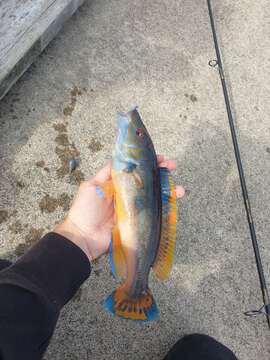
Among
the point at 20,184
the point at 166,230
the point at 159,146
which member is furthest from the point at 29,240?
the point at 159,146

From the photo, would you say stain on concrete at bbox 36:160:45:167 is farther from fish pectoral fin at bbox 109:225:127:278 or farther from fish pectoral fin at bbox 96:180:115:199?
fish pectoral fin at bbox 109:225:127:278

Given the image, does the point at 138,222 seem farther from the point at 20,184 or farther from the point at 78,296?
the point at 20,184

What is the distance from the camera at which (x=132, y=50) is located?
3707 millimetres

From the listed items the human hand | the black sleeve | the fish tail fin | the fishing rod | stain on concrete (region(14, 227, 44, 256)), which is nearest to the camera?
the black sleeve

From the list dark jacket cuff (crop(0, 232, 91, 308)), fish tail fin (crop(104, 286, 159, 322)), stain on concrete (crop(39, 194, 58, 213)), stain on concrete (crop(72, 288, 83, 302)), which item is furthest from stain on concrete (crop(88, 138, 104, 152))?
fish tail fin (crop(104, 286, 159, 322))

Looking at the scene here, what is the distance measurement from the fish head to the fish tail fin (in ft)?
2.75

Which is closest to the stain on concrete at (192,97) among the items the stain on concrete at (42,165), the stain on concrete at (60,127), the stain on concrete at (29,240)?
the stain on concrete at (60,127)

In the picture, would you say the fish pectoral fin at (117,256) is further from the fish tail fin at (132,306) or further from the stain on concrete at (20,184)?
the stain on concrete at (20,184)

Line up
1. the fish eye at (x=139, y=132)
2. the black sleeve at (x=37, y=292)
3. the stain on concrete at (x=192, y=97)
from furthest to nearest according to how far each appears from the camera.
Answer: the stain on concrete at (x=192, y=97) < the fish eye at (x=139, y=132) < the black sleeve at (x=37, y=292)

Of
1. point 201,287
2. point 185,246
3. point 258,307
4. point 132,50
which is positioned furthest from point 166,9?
point 258,307

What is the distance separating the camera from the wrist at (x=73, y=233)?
253 cm

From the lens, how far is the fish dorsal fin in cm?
229

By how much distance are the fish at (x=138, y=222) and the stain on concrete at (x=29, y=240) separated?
0.85 metres

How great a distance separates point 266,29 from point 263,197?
219 centimetres
